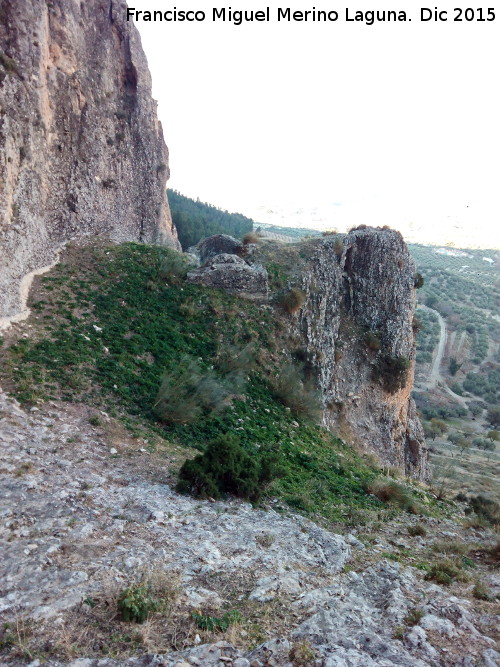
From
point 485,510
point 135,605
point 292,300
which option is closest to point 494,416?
point 485,510

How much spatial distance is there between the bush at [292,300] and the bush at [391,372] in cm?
616

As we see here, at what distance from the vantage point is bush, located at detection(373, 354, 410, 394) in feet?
71.6

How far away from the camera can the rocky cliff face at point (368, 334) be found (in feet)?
65.6

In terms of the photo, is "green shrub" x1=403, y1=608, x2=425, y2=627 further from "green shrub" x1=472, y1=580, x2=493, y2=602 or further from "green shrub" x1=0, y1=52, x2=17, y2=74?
"green shrub" x1=0, y1=52, x2=17, y2=74

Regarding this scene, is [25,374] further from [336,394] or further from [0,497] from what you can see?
[336,394]

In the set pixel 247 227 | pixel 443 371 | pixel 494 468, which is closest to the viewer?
pixel 494 468

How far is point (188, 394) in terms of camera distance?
11523 mm

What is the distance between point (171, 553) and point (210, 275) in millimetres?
13381

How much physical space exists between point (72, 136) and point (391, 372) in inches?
725

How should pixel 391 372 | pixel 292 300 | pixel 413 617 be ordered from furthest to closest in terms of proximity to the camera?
pixel 391 372
pixel 292 300
pixel 413 617

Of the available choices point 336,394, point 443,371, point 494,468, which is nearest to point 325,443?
point 336,394

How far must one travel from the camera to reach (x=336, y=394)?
64.6 feet

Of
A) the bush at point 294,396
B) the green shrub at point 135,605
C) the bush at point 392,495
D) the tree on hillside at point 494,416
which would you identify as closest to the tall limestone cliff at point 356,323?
the bush at point 294,396

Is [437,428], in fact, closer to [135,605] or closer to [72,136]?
[72,136]
